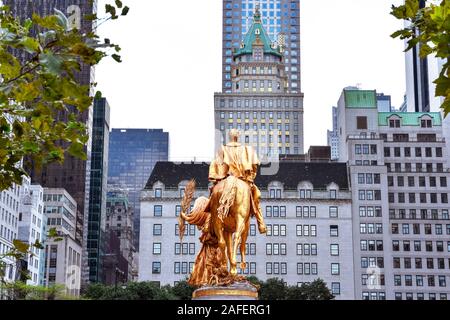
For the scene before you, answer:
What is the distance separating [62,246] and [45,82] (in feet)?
422

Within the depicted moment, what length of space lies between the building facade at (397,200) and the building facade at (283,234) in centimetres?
253

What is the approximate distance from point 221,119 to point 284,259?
56402 mm

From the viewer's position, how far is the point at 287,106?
17012 cm

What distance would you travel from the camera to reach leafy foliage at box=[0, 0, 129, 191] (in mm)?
7676

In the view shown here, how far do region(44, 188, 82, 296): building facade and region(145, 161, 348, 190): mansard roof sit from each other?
21.8 meters

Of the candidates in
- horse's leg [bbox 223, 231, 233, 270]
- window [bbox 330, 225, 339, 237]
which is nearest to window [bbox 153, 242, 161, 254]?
window [bbox 330, 225, 339, 237]

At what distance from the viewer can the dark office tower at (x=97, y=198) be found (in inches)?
6777

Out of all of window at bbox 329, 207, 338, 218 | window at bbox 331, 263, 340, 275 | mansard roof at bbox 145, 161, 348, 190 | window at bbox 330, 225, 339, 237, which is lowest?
window at bbox 331, 263, 340, 275

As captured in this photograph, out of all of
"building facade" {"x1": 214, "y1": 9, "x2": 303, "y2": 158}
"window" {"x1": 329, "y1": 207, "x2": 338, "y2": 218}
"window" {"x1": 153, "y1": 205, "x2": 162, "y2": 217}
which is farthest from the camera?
"building facade" {"x1": 214, "y1": 9, "x2": 303, "y2": 158}

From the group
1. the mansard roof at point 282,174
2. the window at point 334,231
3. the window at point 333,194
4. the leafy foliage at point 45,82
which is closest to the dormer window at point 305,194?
A: the mansard roof at point 282,174

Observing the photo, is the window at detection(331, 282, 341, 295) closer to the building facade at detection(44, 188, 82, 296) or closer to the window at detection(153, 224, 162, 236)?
the window at detection(153, 224, 162, 236)

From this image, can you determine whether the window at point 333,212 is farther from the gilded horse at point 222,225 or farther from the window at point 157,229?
the gilded horse at point 222,225

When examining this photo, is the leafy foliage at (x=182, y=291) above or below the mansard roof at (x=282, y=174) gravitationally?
below

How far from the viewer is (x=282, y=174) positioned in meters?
119
